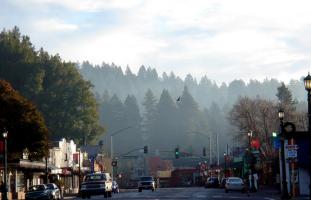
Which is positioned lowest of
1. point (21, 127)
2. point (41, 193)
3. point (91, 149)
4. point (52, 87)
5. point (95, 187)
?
point (41, 193)

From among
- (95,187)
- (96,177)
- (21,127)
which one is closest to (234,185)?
(96,177)

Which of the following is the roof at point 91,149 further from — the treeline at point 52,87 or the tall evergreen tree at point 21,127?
the tall evergreen tree at point 21,127

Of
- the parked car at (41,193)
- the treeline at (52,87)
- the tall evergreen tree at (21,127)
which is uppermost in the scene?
the treeline at (52,87)

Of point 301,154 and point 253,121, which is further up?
point 253,121

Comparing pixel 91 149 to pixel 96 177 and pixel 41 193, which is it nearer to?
pixel 96 177

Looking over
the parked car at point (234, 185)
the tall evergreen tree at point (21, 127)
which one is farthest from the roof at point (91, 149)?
the parked car at point (234, 185)

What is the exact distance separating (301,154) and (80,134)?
66.1 metres

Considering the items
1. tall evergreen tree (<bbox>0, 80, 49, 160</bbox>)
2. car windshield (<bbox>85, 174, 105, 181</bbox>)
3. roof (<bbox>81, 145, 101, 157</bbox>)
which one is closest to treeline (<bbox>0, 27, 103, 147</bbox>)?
roof (<bbox>81, 145, 101, 157</bbox>)

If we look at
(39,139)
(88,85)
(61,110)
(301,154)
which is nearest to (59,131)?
(61,110)

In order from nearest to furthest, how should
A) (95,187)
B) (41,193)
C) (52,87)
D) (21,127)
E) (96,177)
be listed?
(41,193), (95,187), (96,177), (21,127), (52,87)

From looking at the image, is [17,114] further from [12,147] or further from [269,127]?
[269,127]

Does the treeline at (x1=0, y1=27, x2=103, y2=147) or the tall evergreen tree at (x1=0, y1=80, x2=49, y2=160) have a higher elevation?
the treeline at (x1=0, y1=27, x2=103, y2=147)

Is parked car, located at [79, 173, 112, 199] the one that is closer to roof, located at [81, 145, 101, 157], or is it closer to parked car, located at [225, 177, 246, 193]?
parked car, located at [225, 177, 246, 193]

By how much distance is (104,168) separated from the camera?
453 ft
